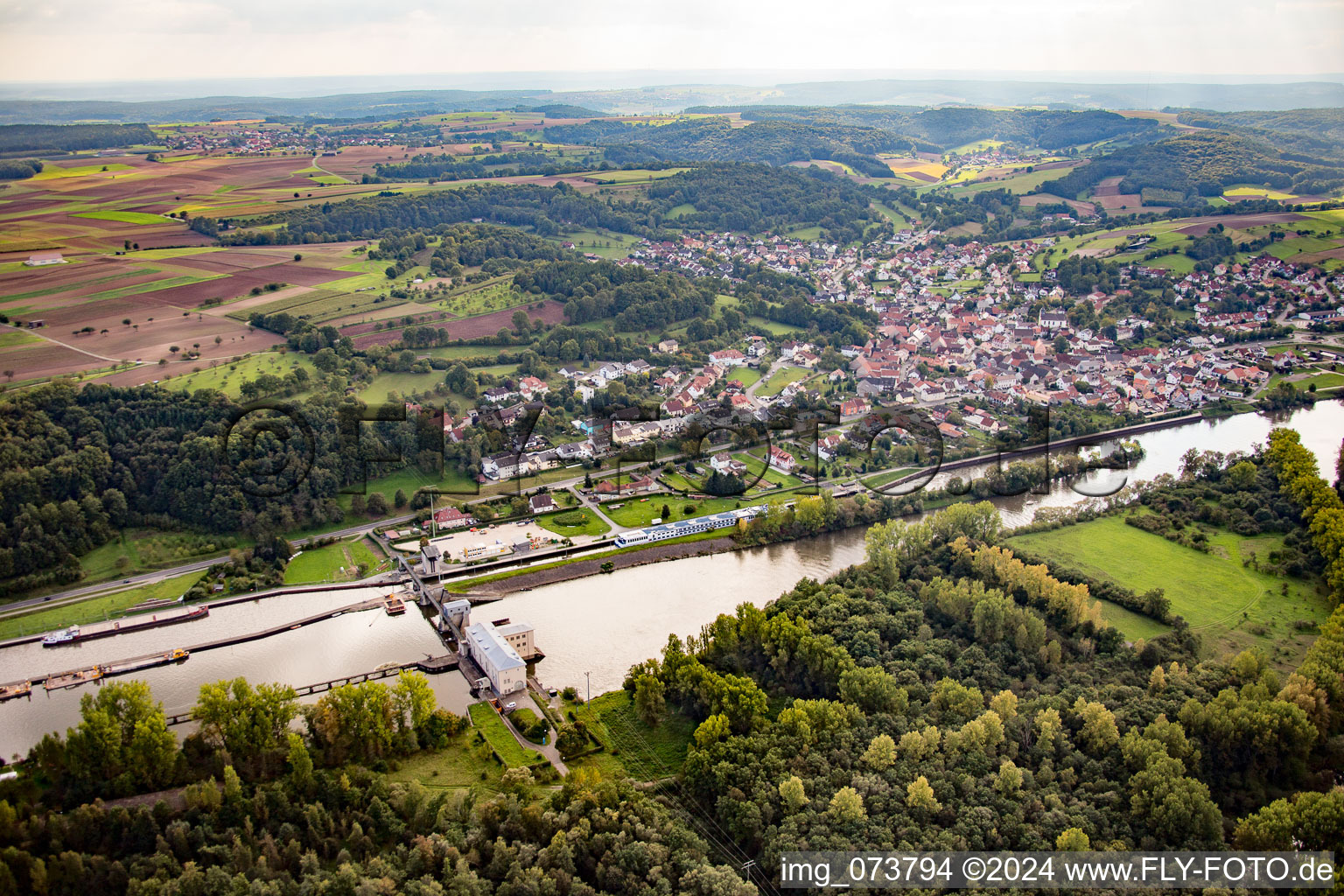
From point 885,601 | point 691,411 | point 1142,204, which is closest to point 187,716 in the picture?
point 885,601

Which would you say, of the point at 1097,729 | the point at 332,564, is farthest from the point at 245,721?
the point at 1097,729

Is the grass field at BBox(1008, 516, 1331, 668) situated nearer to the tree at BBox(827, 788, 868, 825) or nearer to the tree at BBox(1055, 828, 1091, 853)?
the tree at BBox(1055, 828, 1091, 853)

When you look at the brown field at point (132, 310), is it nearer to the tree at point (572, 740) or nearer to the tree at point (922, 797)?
the tree at point (572, 740)

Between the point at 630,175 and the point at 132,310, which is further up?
the point at 630,175

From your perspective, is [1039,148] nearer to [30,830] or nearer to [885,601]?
[885,601]

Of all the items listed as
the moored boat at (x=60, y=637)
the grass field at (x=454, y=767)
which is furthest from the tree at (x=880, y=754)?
the moored boat at (x=60, y=637)

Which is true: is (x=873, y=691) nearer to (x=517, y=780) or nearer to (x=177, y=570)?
(x=517, y=780)
